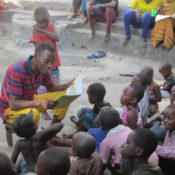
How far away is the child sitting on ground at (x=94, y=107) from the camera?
11.5ft

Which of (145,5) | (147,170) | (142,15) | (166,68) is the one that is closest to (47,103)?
(147,170)

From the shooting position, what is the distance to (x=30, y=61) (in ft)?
10.8

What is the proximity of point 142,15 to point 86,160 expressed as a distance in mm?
5052

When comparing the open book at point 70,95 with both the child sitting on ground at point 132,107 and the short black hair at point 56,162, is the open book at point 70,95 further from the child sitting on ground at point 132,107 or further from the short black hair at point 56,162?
the short black hair at point 56,162

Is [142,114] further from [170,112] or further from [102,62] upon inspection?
[102,62]

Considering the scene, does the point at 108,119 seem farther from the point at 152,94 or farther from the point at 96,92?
the point at 152,94

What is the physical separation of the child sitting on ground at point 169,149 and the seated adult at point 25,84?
123cm

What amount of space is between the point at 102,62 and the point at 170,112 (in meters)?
4.22

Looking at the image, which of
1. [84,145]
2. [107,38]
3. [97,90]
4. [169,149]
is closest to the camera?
[84,145]

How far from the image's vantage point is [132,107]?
3299 millimetres

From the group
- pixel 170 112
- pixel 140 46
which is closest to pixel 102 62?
pixel 140 46

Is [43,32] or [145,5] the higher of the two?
[145,5]

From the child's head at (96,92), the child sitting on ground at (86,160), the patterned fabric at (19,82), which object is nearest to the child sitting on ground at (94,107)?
the child's head at (96,92)

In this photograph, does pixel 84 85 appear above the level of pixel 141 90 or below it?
below
